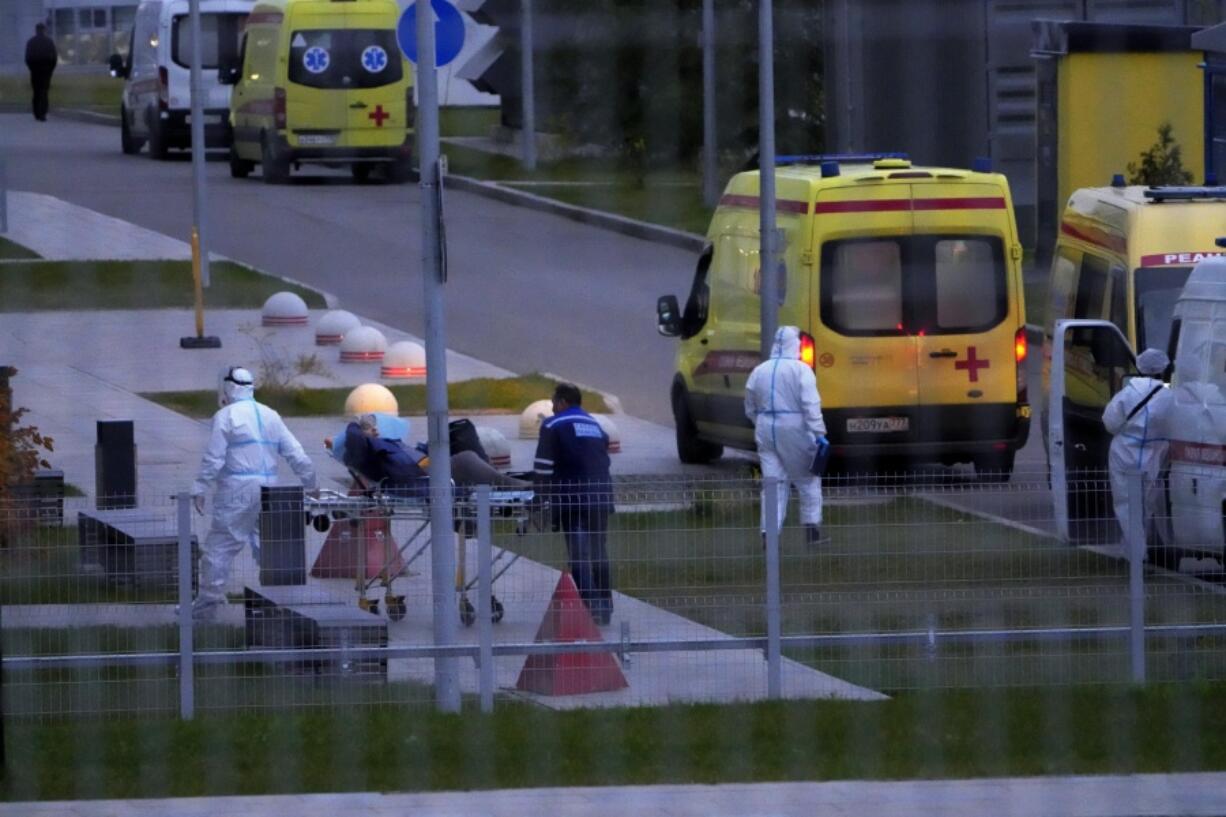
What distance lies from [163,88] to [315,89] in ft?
3.58

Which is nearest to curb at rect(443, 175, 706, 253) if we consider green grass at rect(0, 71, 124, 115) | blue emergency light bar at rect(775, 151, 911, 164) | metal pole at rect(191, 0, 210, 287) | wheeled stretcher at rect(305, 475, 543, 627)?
metal pole at rect(191, 0, 210, 287)

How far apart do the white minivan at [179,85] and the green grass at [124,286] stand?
0.84 meters

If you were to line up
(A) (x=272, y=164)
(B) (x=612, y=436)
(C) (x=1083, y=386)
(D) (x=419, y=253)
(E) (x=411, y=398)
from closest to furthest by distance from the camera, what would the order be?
(C) (x=1083, y=386) < (B) (x=612, y=436) < (E) (x=411, y=398) < (D) (x=419, y=253) < (A) (x=272, y=164)

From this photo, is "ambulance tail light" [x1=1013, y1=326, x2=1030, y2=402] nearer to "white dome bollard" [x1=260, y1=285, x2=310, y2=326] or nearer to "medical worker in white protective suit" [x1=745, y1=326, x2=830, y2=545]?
"medical worker in white protective suit" [x1=745, y1=326, x2=830, y2=545]

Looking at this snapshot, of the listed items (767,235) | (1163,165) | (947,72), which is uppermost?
(1163,165)

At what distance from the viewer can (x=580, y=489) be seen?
4.89 meters

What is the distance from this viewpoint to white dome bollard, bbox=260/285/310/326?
10258 mm

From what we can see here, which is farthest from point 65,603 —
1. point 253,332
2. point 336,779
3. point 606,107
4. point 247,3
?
point 247,3

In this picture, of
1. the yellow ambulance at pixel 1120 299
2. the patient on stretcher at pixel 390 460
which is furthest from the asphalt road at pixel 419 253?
the patient on stretcher at pixel 390 460

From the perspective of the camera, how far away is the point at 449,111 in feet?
33.3

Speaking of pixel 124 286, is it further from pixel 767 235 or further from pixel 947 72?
pixel 947 72

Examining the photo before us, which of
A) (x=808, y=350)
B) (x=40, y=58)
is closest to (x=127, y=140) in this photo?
(x=808, y=350)

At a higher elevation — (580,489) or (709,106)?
(709,106)

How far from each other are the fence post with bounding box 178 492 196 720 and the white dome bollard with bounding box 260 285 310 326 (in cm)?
615
